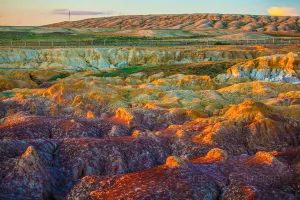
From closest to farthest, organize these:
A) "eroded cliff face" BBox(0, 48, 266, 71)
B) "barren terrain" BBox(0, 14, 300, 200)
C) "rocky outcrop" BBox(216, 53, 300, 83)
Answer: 1. "barren terrain" BBox(0, 14, 300, 200)
2. "rocky outcrop" BBox(216, 53, 300, 83)
3. "eroded cliff face" BBox(0, 48, 266, 71)

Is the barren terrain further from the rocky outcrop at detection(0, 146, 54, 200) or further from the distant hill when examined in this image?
the distant hill

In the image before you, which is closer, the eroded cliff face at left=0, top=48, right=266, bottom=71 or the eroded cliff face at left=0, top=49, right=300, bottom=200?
the eroded cliff face at left=0, top=49, right=300, bottom=200

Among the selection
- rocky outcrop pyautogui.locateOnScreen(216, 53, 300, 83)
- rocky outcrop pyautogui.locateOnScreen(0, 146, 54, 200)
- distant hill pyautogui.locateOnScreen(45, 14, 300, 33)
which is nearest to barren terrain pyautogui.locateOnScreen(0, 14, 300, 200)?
rocky outcrop pyautogui.locateOnScreen(0, 146, 54, 200)


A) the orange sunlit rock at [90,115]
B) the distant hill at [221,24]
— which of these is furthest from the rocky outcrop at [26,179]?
the distant hill at [221,24]

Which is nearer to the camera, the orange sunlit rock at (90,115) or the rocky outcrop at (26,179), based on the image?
the rocky outcrop at (26,179)

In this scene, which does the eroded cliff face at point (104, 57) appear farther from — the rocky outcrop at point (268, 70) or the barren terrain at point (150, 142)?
the barren terrain at point (150, 142)

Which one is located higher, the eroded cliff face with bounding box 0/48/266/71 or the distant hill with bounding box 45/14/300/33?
the distant hill with bounding box 45/14/300/33

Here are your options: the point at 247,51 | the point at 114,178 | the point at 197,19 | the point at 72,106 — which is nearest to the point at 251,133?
the point at 114,178

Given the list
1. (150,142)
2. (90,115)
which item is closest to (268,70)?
(90,115)

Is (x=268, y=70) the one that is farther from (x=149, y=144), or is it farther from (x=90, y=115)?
(x=149, y=144)
